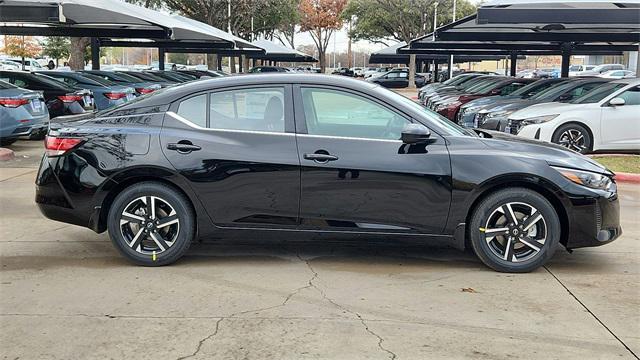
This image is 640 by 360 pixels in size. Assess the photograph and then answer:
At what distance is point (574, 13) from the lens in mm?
14188

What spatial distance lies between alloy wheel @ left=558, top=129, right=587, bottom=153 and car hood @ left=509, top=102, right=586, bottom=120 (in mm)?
399

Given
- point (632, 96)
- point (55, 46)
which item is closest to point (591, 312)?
point (632, 96)

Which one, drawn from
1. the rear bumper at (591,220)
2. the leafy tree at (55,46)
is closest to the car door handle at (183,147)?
the rear bumper at (591,220)

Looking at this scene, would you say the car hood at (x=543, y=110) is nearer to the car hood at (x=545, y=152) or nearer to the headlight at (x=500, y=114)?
the headlight at (x=500, y=114)

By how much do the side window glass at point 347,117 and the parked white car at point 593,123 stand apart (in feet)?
22.2

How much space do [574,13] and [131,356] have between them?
1325cm

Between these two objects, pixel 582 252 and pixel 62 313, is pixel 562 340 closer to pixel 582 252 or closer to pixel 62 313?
pixel 582 252

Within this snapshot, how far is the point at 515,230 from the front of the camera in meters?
5.29

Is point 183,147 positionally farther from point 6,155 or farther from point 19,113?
point 19,113

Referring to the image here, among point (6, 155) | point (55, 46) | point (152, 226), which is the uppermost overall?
point (55, 46)

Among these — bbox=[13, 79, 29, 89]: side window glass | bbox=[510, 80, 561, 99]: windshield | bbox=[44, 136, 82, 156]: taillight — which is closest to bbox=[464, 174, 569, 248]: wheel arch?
bbox=[44, 136, 82, 156]: taillight

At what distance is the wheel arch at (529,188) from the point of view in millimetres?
5234

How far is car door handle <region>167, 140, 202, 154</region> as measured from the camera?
5.33 m

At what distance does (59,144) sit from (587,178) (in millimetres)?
4448
